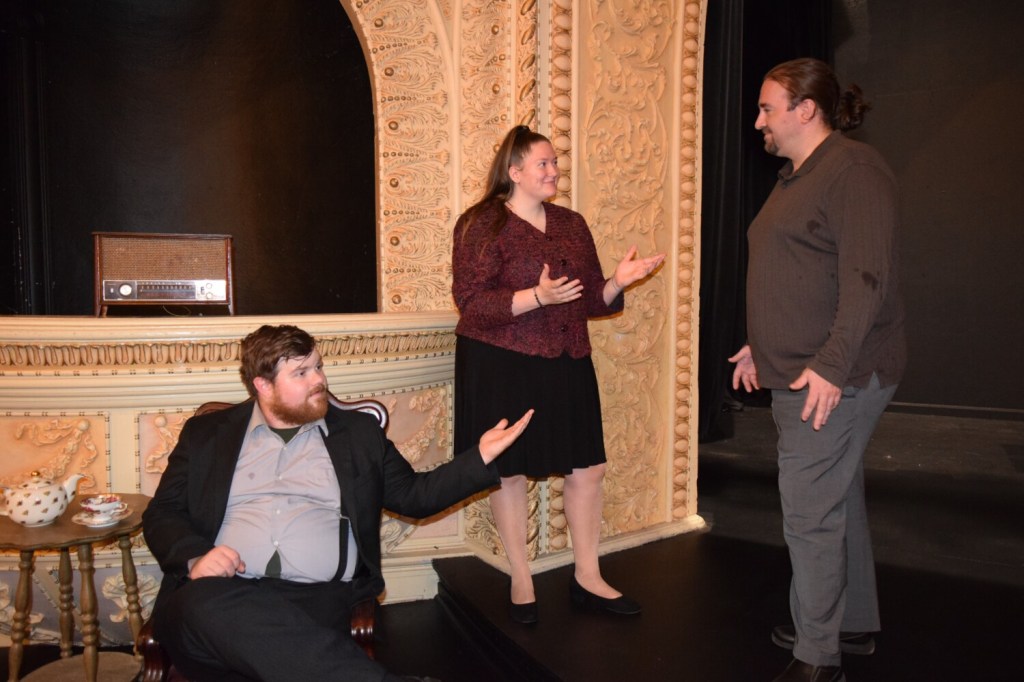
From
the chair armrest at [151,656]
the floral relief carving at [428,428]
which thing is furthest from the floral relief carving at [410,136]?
the chair armrest at [151,656]

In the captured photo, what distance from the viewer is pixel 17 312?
3.64m

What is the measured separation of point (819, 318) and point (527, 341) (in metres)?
0.82

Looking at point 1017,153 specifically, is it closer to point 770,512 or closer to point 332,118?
point 770,512

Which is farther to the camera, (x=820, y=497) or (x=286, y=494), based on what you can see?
(x=286, y=494)

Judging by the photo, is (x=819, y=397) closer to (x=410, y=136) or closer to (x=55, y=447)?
(x=410, y=136)

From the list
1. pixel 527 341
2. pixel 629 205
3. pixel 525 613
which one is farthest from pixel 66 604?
pixel 629 205

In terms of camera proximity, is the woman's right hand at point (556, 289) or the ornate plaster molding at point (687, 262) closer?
the woman's right hand at point (556, 289)

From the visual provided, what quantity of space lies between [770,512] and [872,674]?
158cm

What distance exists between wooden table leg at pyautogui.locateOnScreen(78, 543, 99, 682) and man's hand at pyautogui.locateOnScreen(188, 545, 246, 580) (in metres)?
0.69

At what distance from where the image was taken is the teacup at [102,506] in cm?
213

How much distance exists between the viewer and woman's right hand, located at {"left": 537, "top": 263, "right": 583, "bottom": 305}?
6.76 feet

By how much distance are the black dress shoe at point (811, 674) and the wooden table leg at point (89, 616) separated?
1813mm

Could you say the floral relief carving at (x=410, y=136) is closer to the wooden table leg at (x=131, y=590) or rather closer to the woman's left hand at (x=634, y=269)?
the woman's left hand at (x=634, y=269)

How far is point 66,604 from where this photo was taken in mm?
2346
